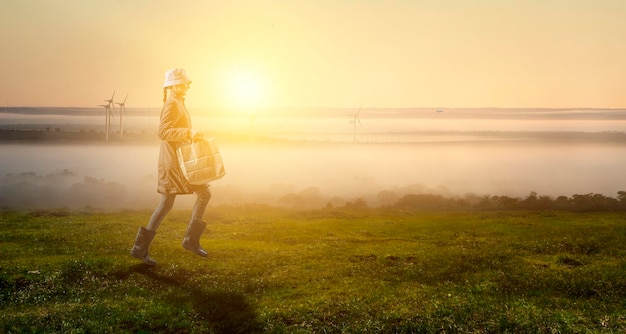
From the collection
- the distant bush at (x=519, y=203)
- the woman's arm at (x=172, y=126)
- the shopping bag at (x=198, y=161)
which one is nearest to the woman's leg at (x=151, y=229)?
the shopping bag at (x=198, y=161)

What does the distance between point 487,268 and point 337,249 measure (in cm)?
934

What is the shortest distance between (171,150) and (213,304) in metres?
6.23

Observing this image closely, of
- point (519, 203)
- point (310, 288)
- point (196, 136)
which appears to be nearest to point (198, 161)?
point (196, 136)

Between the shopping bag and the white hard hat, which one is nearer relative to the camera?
the shopping bag

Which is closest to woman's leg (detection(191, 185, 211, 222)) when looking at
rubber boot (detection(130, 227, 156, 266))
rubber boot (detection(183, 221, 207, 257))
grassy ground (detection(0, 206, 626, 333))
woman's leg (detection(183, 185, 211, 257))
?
woman's leg (detection(183, 185, 211, 257))

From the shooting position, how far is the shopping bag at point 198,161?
21.5 metres

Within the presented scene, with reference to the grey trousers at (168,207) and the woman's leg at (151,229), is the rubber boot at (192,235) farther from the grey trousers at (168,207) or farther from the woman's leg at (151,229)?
the woman's leg at (151,229)

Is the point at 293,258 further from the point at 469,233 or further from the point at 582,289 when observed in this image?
the point at 469,233

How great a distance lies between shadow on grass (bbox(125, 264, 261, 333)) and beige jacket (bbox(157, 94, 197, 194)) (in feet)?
12.1

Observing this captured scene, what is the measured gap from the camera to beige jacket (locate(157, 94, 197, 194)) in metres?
21.8

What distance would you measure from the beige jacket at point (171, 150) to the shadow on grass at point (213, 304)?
368 cm

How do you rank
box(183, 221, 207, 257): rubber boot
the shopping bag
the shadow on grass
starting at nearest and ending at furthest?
the shadow on grass, the shopping bag, box(183, 221, 207, 257): rubber boot

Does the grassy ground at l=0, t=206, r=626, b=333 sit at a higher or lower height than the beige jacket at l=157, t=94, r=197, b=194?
lower

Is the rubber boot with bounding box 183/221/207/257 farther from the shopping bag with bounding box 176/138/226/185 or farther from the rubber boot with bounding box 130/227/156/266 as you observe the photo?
the shopping bag with bounding box 176/138/226/185
